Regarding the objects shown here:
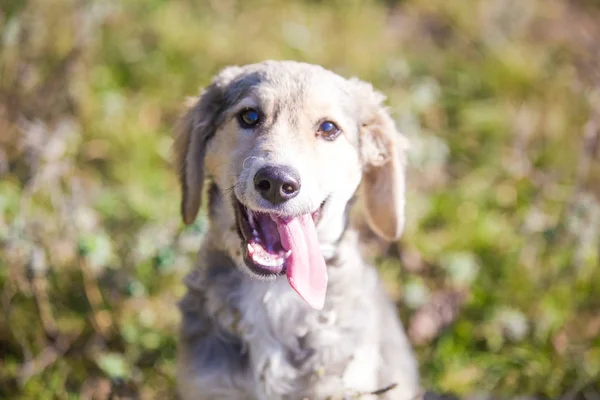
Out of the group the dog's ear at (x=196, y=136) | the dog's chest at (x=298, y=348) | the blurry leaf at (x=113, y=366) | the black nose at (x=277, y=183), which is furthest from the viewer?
the blurry leaf at (x=113, y=366)

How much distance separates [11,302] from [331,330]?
2433 millimetres

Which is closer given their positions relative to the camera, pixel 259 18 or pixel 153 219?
pixel 153 219

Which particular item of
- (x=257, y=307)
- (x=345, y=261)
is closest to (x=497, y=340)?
(x=345, y=261)

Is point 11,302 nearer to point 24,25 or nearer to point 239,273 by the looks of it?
point 239,273

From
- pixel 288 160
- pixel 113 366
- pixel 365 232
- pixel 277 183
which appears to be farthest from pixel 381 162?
pixel 365 232

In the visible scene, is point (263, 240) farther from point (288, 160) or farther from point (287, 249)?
point (288, 160)

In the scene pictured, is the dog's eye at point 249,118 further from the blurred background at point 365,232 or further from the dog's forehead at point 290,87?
the blurred background at point 365,232

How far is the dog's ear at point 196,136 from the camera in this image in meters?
3.81

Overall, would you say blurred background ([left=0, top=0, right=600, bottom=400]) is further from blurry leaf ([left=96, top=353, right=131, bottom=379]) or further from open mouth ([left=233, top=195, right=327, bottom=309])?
open mouth ([left=233, top=195, right=327, bottom=309])

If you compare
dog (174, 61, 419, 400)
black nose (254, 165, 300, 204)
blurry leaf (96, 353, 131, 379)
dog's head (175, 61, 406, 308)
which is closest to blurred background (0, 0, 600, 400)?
blurry leaf (96, 353, 131, 379)

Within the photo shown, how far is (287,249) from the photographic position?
3.48 metres

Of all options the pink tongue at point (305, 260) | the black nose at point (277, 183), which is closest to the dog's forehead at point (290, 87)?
the black nose at point (277, 183)

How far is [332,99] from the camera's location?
3668 mm

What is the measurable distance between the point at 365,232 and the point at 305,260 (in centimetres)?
264
